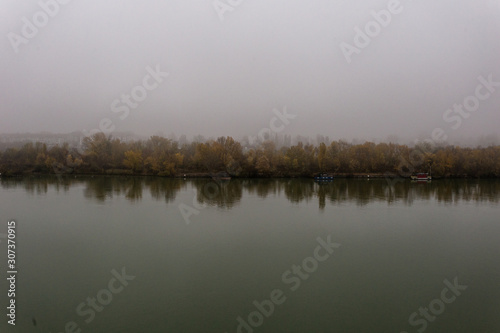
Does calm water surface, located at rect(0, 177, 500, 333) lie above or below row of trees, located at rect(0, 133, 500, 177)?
below

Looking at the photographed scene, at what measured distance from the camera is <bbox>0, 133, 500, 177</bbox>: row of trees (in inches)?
1232

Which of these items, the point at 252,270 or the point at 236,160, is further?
the point at 236,160

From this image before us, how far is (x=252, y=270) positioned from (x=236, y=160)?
24.7m

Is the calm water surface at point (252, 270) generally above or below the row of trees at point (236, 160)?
below

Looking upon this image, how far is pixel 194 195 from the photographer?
1864cm

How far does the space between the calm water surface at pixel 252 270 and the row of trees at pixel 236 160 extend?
17719 mm

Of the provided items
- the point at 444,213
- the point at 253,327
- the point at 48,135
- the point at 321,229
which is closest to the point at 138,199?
the point at 321,229

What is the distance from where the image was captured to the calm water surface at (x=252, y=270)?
17.0 ft

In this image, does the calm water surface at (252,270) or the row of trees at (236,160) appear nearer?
the calm water surface at (252,270)

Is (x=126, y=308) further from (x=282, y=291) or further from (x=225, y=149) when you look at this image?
(x=225, y=149)

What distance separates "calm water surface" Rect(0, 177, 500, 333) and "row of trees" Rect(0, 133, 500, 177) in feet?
58.1

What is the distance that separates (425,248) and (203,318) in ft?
22.3

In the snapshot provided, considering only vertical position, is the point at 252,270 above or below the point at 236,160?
below

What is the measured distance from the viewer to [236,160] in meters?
31.6
